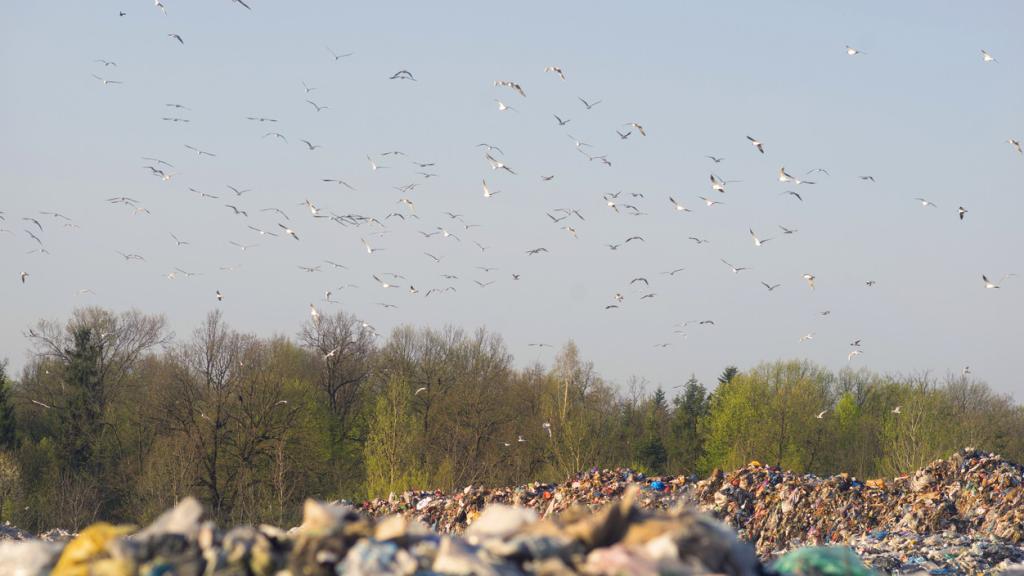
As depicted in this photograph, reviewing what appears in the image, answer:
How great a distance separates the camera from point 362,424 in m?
46.2

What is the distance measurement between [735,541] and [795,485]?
14037 mm

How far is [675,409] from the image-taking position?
166 feet

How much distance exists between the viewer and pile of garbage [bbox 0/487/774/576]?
4.17 meters

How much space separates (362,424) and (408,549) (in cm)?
4239

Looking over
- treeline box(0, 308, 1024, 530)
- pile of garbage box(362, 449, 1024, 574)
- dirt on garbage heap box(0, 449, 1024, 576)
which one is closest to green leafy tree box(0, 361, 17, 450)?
treeline box(0, 308, 1024, 530)

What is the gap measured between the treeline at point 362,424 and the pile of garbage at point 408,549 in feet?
96.1

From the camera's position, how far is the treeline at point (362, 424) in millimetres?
37625

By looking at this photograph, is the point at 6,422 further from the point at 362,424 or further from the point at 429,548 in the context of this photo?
the point at 429,548

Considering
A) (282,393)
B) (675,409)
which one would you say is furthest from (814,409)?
(282,393)

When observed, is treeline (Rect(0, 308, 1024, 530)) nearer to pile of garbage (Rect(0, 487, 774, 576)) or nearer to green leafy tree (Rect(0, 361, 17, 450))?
green leafy tree (Rect(0, 361, 17, 450))

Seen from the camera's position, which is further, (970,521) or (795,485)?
(795,485)

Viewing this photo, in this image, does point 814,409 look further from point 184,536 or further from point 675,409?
point 184,536

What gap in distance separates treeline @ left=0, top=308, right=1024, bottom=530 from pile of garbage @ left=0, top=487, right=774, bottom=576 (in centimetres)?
2930

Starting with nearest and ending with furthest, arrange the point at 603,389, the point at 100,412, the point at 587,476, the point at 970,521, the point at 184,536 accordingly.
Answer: the point at 184,536 → the point at 970,521 → the point at 587,476 → the point at 100,412 → the point at 603,389
